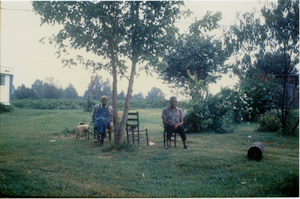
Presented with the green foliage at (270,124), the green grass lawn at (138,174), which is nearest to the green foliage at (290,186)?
the green grass lawn at (138,174)

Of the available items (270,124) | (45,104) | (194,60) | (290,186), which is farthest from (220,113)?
(45,104)

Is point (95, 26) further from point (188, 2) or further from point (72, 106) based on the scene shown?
point (72, 106)

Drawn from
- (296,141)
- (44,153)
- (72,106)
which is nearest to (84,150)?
(44,153)

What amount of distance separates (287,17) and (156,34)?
182 inches

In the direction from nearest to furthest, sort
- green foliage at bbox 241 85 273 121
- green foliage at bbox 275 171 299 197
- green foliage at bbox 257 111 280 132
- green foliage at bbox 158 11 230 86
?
green foliage at bbox 275 171 299 197
green foliage at bbox 257 111 280 132
green foliage at bbox 241 85 273 121
green foliage at bbox 158 11 230 86

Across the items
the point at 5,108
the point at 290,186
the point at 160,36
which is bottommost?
the point at 290,186

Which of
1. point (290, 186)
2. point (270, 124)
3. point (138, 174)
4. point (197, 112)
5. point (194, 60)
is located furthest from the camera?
point (194, 60)

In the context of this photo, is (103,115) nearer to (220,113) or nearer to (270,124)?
(220,113)

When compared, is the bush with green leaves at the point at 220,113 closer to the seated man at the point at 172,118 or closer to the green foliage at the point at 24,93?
the seated man at the point at 172,118

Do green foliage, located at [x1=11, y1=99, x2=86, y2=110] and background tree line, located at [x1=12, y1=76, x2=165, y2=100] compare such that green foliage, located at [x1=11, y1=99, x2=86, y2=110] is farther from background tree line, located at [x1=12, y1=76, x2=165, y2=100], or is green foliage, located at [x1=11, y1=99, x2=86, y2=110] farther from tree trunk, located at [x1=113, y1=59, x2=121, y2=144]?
tree trunk, located at [x1=113, y1=59, x2=121, y2=144]

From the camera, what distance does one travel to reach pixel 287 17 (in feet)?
22.8

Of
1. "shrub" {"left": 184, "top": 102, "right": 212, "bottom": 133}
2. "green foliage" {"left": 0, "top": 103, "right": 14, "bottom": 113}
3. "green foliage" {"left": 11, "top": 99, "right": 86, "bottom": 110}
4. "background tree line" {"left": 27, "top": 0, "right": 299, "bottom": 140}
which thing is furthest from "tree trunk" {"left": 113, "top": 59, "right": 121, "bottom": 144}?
"green foliage" {"left": 11, "top": 99, "right": 86, "bottom": 110}

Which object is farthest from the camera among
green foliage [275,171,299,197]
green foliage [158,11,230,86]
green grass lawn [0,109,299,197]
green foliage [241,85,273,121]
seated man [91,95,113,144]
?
green foliage [158,11,230,86]

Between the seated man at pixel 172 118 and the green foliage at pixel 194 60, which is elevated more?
the green foliage at pixel 194 60
